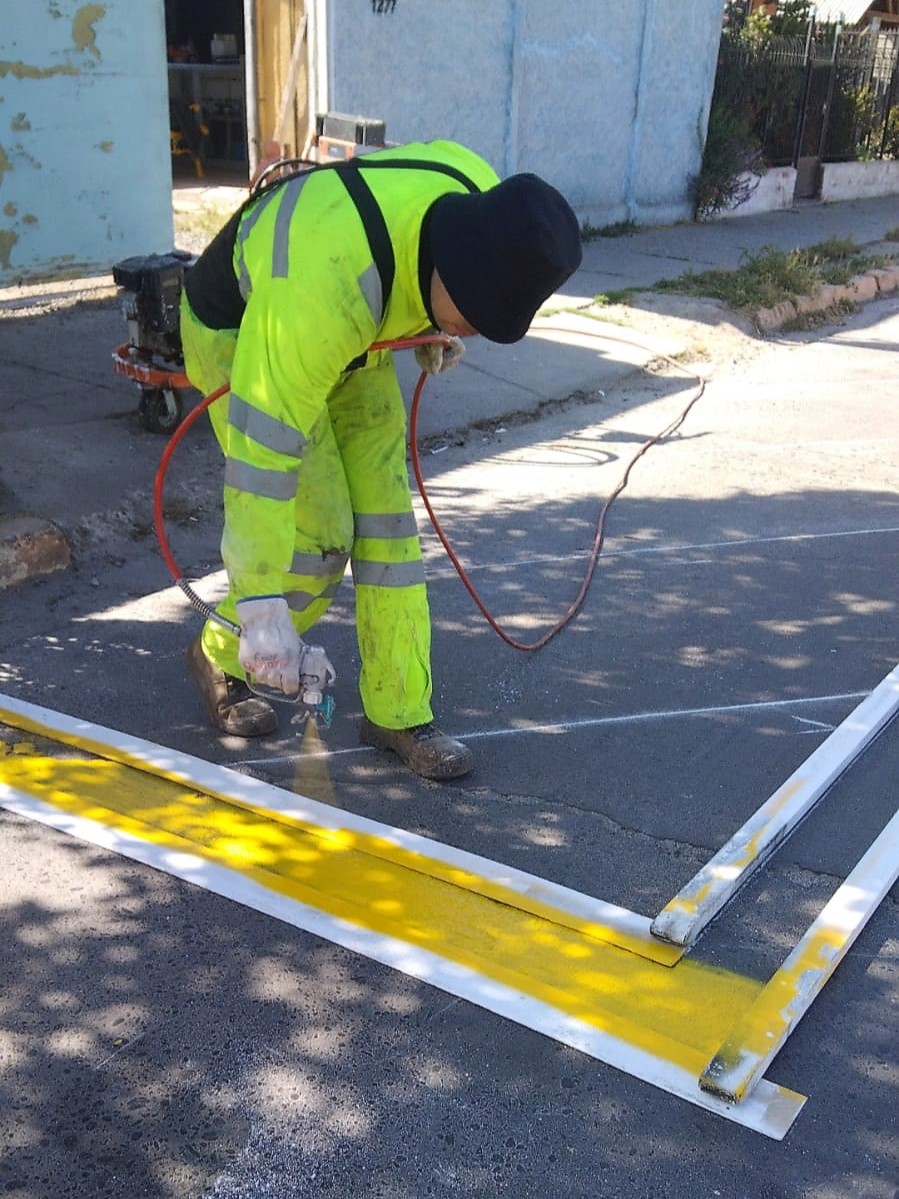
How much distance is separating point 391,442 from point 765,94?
14137 mm

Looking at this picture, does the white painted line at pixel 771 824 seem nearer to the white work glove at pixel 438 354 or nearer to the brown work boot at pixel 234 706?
the brown work boot at pixel 234 706

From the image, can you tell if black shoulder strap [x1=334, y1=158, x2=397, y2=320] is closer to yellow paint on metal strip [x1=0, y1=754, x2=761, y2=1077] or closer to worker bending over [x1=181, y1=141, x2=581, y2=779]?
worker bending over [x1=181, y1=141, x2=581, y2=779]

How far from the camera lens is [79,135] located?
7.96 metres

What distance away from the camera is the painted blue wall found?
24.8 feet

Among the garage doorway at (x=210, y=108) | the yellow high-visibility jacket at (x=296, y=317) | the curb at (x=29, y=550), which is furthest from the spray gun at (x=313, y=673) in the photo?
the garage doorway at (x=210, y=108)

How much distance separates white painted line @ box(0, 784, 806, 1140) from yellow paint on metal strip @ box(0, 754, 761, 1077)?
0.03 metres

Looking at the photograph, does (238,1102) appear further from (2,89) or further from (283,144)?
(283,144)

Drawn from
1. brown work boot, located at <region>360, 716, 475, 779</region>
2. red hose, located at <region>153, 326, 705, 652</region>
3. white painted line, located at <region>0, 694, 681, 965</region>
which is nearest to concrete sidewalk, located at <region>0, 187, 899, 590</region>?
red hose, located at <region>153, 326, 705, 652</region>

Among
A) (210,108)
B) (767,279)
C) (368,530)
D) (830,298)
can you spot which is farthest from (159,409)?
(210,108)

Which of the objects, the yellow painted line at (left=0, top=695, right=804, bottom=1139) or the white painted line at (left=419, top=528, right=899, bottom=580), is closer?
the yellow painted line at (left=0, top=695, right=804, bottom=1139)

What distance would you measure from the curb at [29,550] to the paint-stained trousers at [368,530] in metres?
1.62

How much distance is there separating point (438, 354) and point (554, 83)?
9.83m

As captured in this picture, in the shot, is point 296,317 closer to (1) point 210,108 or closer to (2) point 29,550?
(2) point 29,550

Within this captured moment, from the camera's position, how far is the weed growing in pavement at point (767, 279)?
32.6 feet
